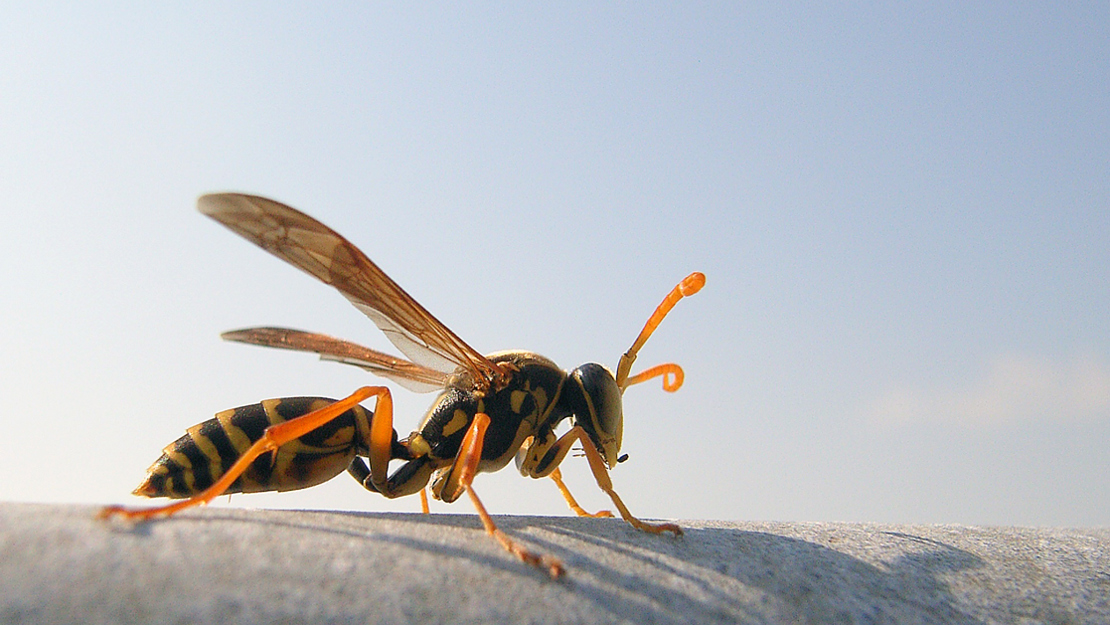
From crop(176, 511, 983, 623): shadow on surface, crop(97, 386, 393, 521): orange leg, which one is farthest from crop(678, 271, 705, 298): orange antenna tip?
crop(97, 386, 393, 521): orange leg

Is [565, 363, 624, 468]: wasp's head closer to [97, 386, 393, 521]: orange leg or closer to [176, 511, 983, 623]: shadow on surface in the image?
[176, 511, 983, 623]: shadow on surface

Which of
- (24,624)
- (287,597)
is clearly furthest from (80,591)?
(287,597)

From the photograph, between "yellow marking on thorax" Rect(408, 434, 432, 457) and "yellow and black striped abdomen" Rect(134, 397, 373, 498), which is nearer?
"yellow and black striped abdomen" Rect(134, 397, 373, 498)

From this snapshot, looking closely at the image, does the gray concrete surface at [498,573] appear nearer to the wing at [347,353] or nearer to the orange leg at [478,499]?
the orange leg at [478,499]

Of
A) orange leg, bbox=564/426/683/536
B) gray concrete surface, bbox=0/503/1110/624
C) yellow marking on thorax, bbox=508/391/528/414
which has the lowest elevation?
gray concrete surface, bbox=0/503/1110/624

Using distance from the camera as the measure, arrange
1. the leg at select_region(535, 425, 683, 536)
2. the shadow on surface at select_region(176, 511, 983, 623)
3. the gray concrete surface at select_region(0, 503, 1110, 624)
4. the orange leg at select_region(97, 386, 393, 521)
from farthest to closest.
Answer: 1. the leg at select_region(535, 425, 683, 536)
2. the orange leg at select_region(97, 386, 393, 521)
3. the shadow on surface at select_region(176, 511, 983, 623)
4. the gray concrete surface at select_region(0, 503, 1110, 624)

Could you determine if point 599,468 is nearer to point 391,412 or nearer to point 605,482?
point 605,482

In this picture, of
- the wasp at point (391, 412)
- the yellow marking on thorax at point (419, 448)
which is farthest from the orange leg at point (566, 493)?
the yellow marking on thorax at point (419, 448)

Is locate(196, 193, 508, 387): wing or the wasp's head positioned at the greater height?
locate(196, 193, 508, 387): wing

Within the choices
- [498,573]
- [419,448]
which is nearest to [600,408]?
[419,448]
